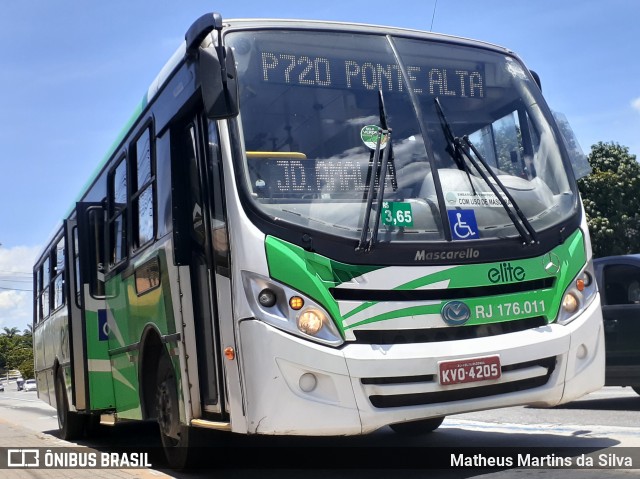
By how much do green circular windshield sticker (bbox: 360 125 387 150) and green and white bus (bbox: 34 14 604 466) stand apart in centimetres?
1

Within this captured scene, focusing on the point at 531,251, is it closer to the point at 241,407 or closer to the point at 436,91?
the point at 436,91

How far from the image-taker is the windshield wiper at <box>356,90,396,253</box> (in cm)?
577

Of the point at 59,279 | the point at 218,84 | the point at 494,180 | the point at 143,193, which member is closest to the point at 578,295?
the point at 494,180

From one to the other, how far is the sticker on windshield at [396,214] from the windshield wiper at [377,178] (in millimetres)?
65

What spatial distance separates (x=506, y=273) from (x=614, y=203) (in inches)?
1307

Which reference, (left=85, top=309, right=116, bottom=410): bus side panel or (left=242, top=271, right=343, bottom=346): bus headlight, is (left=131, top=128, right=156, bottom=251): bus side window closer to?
(left=85, top=309, right=116, bottom=410): bus side panel

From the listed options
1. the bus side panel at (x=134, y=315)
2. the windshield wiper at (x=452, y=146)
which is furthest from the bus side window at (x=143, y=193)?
the windshield wiper at (x=452, y=146)

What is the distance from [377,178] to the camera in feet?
19.9

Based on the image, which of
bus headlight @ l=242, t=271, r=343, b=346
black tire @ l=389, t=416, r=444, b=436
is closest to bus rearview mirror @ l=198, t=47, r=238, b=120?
bus headlight @ l=242, t=271, r=343, b=346

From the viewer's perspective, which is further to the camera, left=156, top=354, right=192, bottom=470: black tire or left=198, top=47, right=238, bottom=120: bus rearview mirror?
left=156, top=354, right=192, bottom=470: black tire

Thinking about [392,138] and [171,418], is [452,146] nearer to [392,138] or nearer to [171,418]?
[392,138]

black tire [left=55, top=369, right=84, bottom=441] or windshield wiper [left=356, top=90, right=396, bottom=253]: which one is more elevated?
windshield wiper [left=356, top=90, right=396, bottom=253]

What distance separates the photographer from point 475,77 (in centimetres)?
697

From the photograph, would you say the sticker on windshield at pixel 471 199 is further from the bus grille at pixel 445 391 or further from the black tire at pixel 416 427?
the black tire at pixel 416 427
